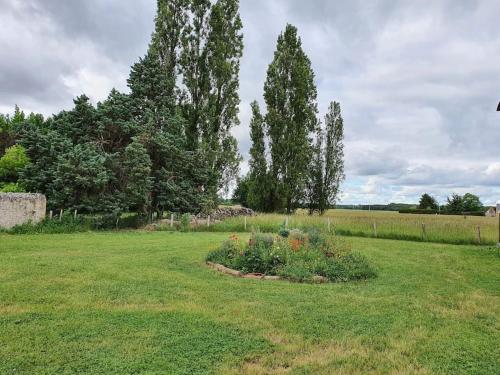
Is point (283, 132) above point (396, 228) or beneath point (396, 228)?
above

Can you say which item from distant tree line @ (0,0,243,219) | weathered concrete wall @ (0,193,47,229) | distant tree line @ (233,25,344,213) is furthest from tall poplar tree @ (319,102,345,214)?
weathered concrete wall @ (0,193,47,229)

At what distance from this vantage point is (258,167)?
26.3 m

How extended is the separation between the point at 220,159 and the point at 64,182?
8.34 m

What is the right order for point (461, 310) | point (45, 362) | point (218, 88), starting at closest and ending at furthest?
point (45, 362), point (461, 310), point (218, 88)

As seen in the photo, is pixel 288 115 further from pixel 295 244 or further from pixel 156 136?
pixel 295 244

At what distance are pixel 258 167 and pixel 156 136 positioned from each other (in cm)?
891

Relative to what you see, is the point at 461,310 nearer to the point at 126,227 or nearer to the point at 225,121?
the point at 126,227

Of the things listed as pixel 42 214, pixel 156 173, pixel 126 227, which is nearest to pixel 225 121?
pixel 156 173

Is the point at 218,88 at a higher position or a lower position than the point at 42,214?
higher

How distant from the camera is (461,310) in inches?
217

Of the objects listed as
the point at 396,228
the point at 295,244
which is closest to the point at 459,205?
the point at 396,228

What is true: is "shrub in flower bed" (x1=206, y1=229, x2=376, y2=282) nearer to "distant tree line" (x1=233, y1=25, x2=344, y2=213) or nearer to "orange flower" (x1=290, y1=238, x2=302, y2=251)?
"orange flower" (x1=290, y1=238, x2=302, y2=251)

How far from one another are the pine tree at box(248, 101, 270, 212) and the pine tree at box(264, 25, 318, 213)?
59cm

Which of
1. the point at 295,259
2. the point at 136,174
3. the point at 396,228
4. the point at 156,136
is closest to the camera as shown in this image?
the point at 295,259
